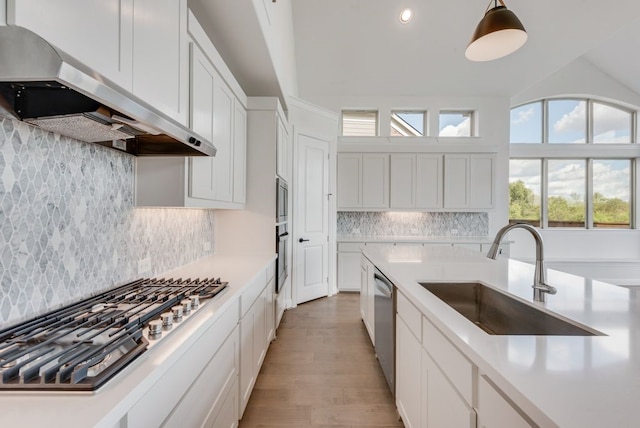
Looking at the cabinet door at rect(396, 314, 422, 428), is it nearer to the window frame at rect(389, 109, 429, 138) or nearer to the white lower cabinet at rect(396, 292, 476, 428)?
the white lower cabinet at rect(396, 292, 476, 428)

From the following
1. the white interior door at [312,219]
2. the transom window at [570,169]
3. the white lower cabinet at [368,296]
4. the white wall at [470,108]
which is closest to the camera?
the white lower cabinet at [368,296]

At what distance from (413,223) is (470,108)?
2471mm

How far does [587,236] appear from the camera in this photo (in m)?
5.75

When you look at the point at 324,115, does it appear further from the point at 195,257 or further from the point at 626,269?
the point at 626,269

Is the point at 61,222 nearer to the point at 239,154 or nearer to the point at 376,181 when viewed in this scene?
the point at 239,154

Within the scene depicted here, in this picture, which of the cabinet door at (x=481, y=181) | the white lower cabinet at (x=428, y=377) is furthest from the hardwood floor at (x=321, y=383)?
the cabinet door at (x=481, y=181)

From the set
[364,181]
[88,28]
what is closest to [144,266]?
[88,28]

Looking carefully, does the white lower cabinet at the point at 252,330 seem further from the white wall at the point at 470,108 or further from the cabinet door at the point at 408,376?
the white wall at the point at 470,108

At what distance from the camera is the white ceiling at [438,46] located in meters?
4.19

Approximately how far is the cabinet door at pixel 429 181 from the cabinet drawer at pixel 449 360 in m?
4.08

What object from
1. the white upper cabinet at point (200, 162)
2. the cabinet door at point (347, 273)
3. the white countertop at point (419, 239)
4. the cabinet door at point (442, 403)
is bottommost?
the cabinet door at point (347, 273)

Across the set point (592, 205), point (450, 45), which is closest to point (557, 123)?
point (592, 205)

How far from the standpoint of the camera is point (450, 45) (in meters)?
4.66

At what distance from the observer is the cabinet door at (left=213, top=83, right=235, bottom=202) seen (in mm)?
1964
